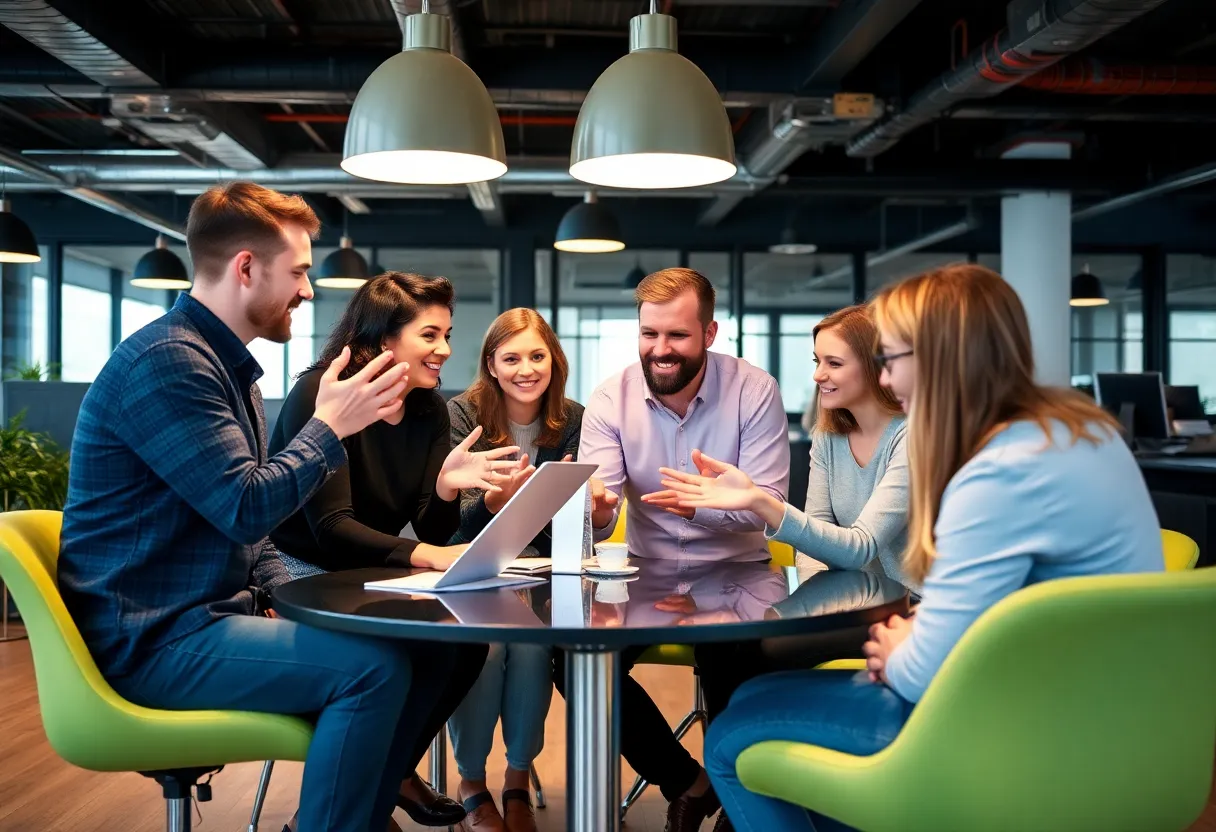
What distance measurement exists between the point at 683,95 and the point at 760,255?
31.3 feet

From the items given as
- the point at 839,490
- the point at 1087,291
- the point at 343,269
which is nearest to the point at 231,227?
the point at 839,490

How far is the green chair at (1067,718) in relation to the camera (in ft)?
4.66

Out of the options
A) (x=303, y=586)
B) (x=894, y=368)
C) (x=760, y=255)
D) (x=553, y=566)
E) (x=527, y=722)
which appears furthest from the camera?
(x=760, y=255)

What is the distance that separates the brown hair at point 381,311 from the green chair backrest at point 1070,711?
5.68 ft

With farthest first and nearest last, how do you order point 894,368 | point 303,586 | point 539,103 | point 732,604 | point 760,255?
point 760,255
point 539,103
point 303,586
point 732,604
point 894,368

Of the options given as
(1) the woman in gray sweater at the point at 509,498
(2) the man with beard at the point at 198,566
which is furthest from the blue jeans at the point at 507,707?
(2) the man with beard at the point at 198,566

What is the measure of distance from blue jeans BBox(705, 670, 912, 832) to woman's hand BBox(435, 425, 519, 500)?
78 cm

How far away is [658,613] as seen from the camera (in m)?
1.82

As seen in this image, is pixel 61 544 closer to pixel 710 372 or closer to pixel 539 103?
pixel 710 372

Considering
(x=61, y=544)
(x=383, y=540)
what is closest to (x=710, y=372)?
(x=383, y=540)

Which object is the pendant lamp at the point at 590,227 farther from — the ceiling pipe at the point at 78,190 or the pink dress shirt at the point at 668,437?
the pink dress shirt at the point at 668,437

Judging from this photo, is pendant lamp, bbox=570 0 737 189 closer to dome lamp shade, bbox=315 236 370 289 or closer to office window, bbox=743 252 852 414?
dome lamp shade, bbox=315 236 370 289

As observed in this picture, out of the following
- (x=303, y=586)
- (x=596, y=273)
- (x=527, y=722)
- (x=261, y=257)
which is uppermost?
(x=596, y=273)

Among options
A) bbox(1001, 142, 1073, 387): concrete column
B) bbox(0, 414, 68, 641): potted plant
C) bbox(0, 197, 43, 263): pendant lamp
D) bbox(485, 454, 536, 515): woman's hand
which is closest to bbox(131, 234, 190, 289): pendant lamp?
bbox(0, 197, 43, 263): pendant lamp
